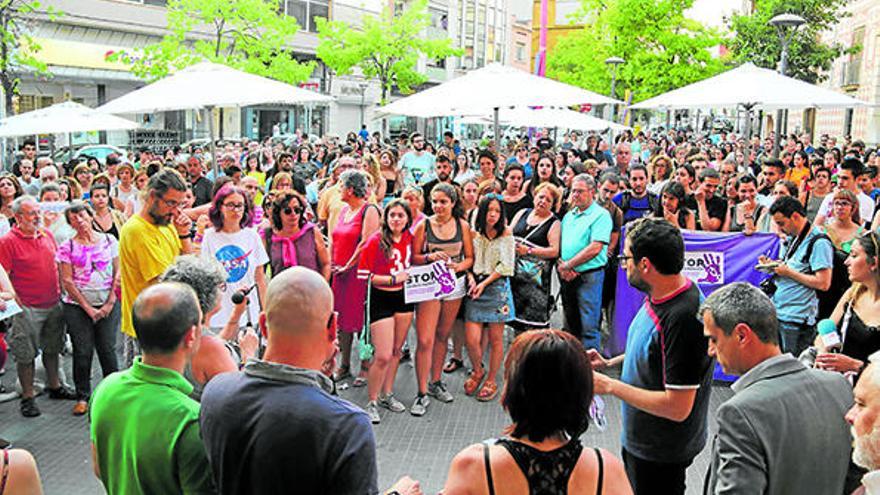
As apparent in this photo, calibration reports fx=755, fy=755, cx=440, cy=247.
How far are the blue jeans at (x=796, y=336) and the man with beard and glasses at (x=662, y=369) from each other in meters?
3.07

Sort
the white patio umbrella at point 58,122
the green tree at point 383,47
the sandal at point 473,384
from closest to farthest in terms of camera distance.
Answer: the sandal at point 473,384 < the white patio umbrella at point 58,122 < the green tree at point 383,47

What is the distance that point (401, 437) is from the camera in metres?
6.39

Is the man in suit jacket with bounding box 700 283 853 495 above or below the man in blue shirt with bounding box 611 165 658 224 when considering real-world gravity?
below

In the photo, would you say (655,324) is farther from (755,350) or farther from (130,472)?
(130,472)

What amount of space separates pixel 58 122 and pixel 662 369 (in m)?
11.8

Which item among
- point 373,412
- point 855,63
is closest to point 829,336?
point 373,412

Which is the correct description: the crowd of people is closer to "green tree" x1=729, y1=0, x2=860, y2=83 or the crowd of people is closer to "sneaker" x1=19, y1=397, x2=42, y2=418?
"sneaker" x1=19, y1=397, x2=42, y2=418

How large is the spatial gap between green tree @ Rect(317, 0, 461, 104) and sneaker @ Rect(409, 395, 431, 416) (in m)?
27.7

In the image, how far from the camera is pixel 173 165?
38.5 feet

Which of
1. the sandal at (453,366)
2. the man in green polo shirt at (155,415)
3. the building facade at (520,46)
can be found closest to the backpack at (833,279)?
the sandal at (453,366)

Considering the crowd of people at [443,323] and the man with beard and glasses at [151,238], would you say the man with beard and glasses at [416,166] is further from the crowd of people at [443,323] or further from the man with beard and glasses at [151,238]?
the man with beard and glasses at [151,238]

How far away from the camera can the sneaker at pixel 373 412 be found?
21.7 feet

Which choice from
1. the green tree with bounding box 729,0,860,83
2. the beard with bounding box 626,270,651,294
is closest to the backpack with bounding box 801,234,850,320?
the beard with bounding box 626,270,651,294

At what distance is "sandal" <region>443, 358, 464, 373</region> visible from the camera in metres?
8.06
